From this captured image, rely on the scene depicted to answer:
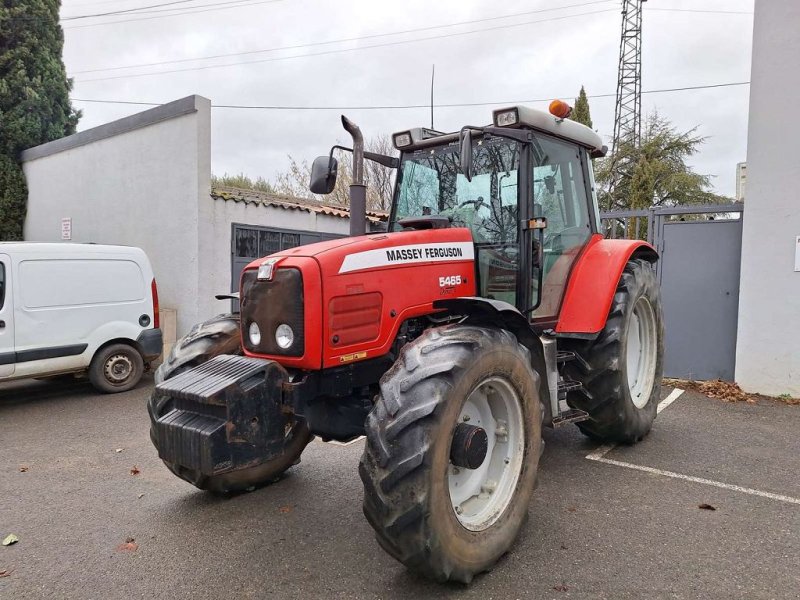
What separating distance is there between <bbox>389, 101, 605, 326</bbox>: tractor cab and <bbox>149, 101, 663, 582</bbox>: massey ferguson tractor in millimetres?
13

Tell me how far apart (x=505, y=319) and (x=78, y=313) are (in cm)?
568

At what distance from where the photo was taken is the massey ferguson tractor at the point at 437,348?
2.42 metres

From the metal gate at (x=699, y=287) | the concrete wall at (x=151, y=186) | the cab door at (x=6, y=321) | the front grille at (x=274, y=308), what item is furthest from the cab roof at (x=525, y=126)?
the concrete wall at (x=151, y=186)

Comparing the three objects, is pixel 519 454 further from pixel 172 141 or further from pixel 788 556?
pixel 172 141

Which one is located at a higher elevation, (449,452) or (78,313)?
(78,313)

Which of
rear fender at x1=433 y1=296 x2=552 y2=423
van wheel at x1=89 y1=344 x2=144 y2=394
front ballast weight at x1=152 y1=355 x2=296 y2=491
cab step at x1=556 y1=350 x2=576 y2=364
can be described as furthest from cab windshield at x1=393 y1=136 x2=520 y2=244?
van wheel at x1=89 y1=344 x2=144 y2=394

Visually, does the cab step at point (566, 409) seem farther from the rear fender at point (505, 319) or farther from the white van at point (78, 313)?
the white van at point (78, 313)

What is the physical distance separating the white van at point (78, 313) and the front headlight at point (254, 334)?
4.67 meters

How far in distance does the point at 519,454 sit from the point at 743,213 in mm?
5066

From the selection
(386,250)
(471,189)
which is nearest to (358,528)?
(386,250)

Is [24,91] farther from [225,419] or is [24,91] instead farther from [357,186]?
[225,419]

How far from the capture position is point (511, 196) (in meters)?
3.63

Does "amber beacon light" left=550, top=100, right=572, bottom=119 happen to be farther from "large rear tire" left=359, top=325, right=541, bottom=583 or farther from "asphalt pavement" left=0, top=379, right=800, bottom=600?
"asphalt pavement" left=0, top=379, right=800, bottom=600

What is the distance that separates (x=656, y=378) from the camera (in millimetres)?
4883
